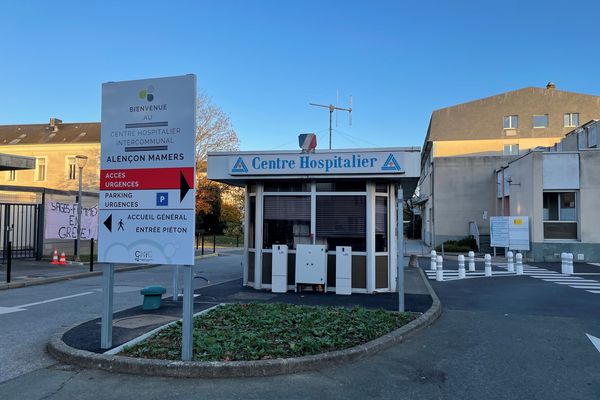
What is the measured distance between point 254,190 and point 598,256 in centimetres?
1870

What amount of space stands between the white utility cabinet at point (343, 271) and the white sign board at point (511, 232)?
16.1 m

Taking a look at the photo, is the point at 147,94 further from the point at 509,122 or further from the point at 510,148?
the point at 509,122

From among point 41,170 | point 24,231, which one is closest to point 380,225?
point 24,231

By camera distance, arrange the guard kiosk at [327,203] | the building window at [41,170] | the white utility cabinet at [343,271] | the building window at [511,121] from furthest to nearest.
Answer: the building window at [41,170]
the building window at [511,121]
the white utility cabinet at [343,271]
the guard kiosk at [327,203]

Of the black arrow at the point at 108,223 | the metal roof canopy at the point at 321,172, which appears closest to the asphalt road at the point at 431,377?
the black arrow at the point at 108,223

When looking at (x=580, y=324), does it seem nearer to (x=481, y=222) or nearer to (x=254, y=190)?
(x=254, y=190)

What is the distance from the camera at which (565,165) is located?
23.0 metres

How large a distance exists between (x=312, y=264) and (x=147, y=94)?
625 cm

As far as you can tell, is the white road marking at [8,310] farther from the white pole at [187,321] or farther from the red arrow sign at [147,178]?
the white pole at [187,321]

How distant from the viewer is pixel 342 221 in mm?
11594

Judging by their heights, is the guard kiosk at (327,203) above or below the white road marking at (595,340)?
above

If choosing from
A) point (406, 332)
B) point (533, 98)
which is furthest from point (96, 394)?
point (533, 98)

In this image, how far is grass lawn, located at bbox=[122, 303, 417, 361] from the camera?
5.76m

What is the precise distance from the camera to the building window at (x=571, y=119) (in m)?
42.0
